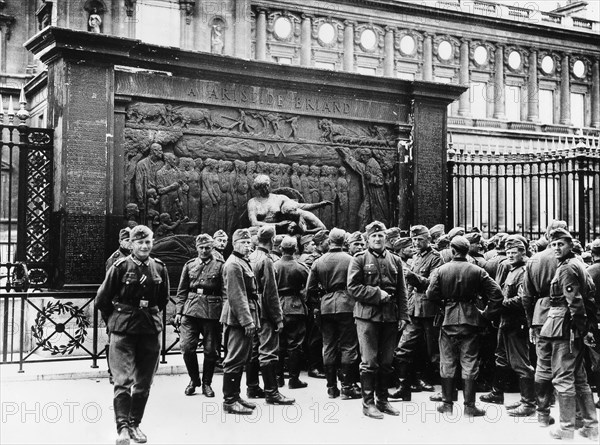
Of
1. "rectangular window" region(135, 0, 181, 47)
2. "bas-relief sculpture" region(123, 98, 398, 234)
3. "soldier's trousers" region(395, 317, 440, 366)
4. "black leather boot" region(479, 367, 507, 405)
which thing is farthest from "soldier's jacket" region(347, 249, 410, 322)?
"rectangular window" region(135, 0, 181, 47)

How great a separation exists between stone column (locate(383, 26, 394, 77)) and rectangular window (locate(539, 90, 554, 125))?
12421 millimetres

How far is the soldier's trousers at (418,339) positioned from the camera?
33.5 ft

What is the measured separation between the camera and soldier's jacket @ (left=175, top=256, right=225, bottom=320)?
400 inches

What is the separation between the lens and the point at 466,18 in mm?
49344

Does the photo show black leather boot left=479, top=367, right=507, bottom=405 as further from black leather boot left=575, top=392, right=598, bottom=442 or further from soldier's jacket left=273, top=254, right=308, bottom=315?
soldier's jacket left=273, top=254, right=308, bottom=315

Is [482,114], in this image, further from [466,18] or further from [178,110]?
[178,110]

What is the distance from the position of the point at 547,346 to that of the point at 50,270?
8384mm

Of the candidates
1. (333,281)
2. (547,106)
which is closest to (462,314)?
(333,281)

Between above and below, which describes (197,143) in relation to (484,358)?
above

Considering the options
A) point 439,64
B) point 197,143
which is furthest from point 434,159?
point 439,64

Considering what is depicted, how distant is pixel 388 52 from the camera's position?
156 ft

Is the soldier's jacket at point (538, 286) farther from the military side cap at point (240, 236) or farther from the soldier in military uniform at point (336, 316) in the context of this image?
the military side cap at point (240, 236)

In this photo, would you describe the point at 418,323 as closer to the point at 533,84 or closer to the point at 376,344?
the point at 376,344

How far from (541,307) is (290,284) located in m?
3.77
